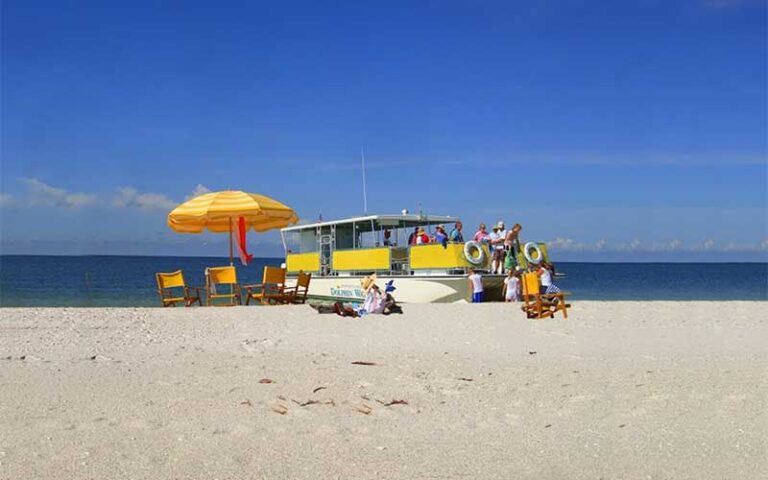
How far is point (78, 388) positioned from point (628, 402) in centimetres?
482

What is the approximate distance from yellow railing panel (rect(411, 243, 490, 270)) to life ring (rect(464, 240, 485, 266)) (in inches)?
3.5

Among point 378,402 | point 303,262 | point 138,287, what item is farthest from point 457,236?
point 138,287

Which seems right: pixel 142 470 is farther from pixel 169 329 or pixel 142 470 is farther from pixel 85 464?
pixel 169 329

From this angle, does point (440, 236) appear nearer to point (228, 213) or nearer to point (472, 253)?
point (472, 253)

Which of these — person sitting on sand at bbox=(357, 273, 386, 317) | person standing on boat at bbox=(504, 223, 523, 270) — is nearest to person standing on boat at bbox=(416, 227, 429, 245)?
person standing on boat at bbox=(504, 223, 523, 270)

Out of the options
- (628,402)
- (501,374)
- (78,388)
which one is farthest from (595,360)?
(78,388)

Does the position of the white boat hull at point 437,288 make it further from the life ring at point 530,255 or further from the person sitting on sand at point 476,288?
the life ring at point 530,255

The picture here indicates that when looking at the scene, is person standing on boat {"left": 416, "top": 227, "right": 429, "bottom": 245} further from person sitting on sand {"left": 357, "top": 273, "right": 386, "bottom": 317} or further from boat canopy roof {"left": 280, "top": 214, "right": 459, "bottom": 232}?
person sitting on sand {"left": 357, "top": 273, "right": 386, "bottom": 317}

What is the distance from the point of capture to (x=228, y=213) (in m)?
14.9

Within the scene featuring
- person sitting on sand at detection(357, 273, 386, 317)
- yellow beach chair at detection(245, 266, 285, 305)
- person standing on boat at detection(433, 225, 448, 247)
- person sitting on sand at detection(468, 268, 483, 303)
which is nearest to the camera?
person sitting on sand at detection(357, 273, 386, 317)

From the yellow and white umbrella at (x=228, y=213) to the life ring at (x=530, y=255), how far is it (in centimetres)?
535

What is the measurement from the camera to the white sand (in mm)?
4910

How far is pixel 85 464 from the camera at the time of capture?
15.4 ft

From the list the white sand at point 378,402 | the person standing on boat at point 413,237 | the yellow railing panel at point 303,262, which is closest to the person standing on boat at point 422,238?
the person standing on boat at point 413,237
